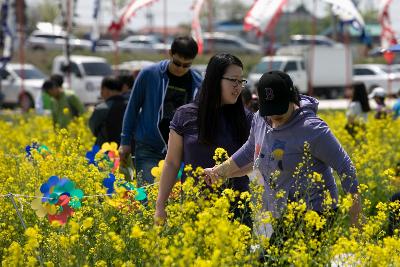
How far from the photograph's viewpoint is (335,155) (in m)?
4.63

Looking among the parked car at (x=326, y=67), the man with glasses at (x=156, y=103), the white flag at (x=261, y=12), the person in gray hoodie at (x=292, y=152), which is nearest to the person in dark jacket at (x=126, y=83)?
the man with glasses at (x=156, y=103)

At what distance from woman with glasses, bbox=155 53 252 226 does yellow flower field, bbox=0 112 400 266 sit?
114mm

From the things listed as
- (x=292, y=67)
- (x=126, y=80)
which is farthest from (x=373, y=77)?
(x=126, y=80)

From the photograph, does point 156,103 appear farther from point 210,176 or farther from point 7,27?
point 7,27

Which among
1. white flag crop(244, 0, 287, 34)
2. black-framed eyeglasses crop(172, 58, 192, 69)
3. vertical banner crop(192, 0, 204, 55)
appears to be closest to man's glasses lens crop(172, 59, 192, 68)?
black-framed eyeglasses crop(172, 58, 192, 69)

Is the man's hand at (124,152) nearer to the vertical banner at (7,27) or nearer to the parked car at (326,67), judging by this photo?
the vertical banner at (7,27)

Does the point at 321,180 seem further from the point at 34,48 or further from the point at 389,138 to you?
the point at 34,48

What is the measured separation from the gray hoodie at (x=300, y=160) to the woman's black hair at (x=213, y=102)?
0.37 meters

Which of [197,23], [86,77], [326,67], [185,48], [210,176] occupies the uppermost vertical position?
[185,48]

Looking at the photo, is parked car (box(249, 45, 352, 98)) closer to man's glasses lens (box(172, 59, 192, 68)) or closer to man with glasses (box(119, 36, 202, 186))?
man with glasses (box(119, 36, 202, 186))

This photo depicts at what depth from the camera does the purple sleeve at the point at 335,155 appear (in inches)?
182

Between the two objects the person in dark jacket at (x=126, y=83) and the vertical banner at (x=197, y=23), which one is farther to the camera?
the vertical banner at (x=197, y=23)

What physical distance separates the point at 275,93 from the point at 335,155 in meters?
0.39

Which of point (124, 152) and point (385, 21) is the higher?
point (124, 152)
